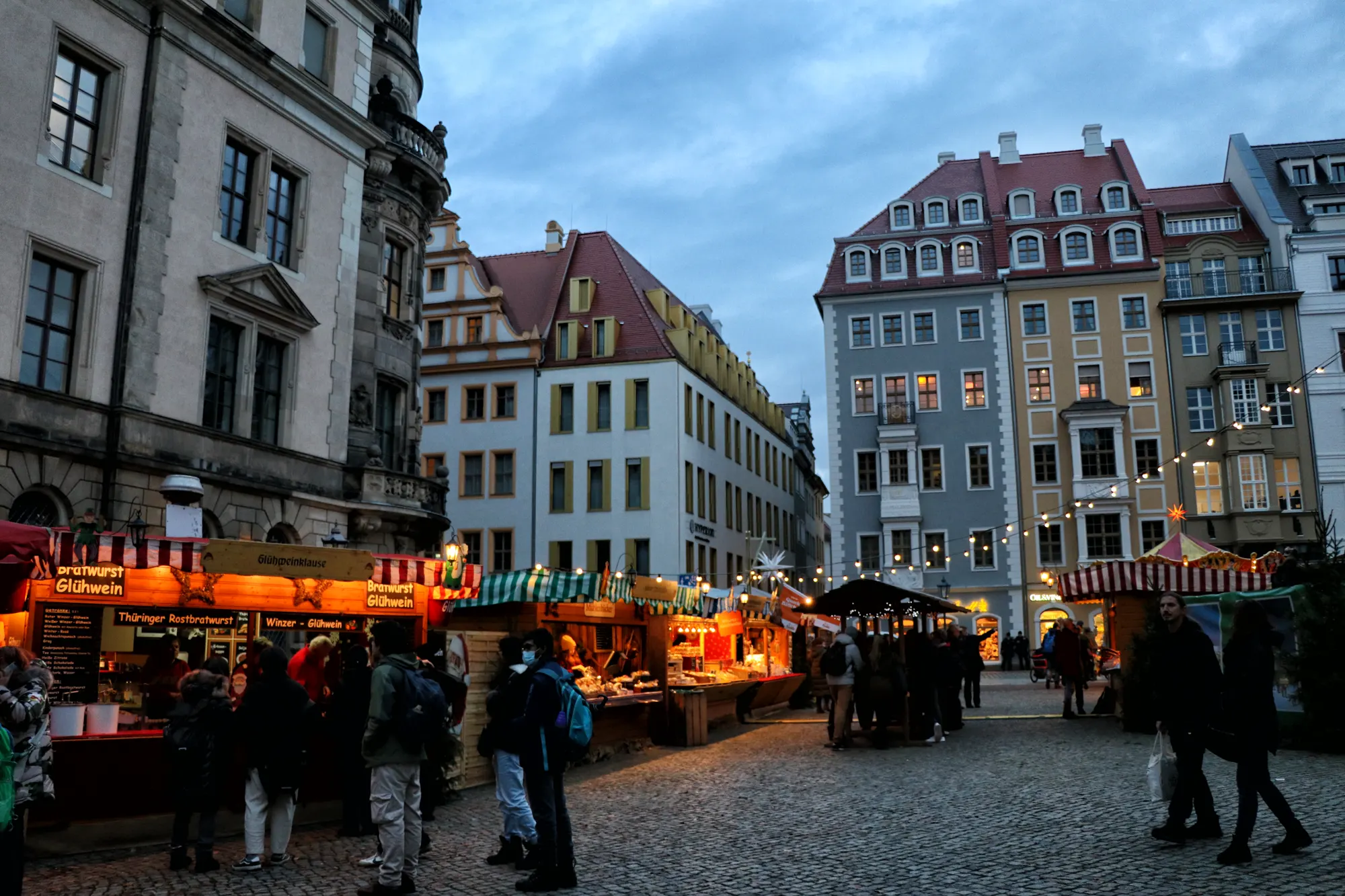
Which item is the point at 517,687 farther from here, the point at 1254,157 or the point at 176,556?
the point at 1254,157

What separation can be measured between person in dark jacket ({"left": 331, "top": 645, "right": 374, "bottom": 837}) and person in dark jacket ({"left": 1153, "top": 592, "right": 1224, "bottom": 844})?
269 inches

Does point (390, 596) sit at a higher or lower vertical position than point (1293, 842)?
higher

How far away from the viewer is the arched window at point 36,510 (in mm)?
16109

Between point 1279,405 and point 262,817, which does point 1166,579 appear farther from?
point 1279,405

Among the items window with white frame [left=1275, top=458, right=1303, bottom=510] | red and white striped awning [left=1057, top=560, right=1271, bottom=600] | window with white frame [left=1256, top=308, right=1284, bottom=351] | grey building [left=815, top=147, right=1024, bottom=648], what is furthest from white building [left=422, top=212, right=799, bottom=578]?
red and white striped awning [left=1057, top=560, right=1271, bottom=600]

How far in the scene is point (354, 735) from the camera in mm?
10578

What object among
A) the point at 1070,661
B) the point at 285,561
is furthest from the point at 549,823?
the point at 1070,661

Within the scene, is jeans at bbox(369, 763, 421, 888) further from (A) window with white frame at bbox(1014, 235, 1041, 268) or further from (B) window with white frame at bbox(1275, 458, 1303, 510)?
(A) window with white frame at bbox(1014, 235, 1041, 268)

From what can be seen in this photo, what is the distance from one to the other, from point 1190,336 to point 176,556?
44794 mm

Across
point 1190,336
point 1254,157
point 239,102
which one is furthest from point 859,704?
point 1254,157

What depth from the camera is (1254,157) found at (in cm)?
5053

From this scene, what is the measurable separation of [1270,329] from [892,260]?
1567cm

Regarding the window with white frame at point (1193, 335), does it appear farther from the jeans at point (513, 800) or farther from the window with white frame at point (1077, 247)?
the jeans at point (513, 800)

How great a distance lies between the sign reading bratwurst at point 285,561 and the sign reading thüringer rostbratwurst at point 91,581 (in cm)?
112
